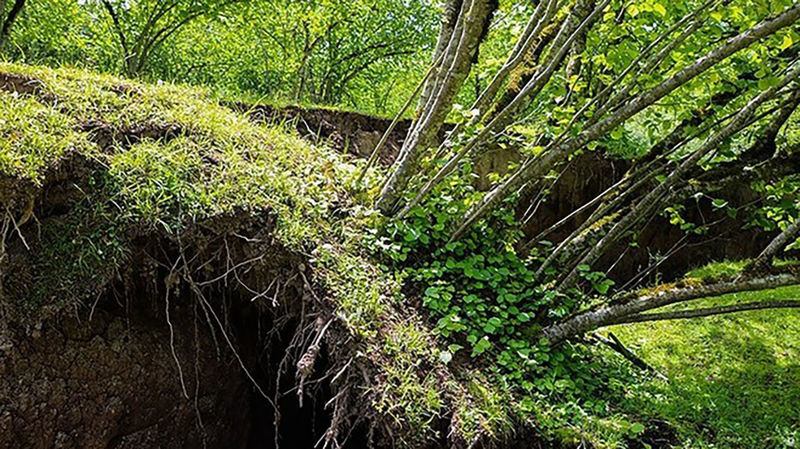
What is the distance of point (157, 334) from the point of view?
3152 millimetres

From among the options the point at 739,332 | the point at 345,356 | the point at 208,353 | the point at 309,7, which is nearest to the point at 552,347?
the point at 345,356

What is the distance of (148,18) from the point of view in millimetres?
9445

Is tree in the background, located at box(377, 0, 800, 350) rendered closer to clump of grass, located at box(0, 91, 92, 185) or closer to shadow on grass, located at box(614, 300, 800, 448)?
shadow on grass, located at box(614, 300, 800, 448)

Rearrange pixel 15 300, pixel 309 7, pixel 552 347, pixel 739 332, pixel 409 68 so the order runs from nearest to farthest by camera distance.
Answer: pixel 15 300
pixel 552 347
pixel 739 332
pixel 309 7
pixel 409 68

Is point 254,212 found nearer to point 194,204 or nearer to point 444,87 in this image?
point 194,204

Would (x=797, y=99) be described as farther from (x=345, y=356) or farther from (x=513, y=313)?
(x=345, y=356)

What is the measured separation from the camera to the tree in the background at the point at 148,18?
9133 mm

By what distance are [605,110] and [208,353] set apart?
2.81 meters

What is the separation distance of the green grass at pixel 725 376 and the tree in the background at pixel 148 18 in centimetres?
818

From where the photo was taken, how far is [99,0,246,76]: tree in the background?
9.13 m

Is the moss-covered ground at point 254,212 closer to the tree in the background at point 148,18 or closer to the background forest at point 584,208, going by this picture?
the background forest at point 584,208

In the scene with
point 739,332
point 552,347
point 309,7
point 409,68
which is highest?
point 309,7

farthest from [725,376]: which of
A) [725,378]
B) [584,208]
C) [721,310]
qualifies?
[584,208]

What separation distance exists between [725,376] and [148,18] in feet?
32.9
